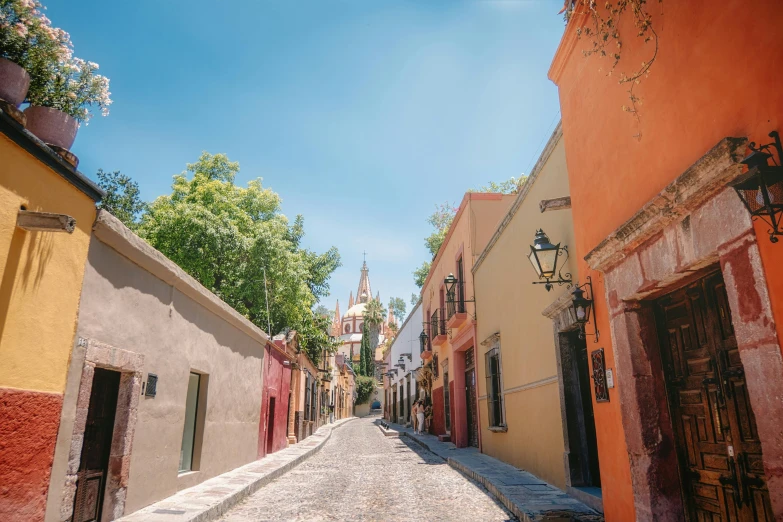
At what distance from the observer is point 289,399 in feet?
52.5

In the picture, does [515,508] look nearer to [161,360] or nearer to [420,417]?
[161,360]

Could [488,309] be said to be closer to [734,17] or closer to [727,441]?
[727,441]

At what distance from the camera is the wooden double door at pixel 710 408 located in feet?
10.3

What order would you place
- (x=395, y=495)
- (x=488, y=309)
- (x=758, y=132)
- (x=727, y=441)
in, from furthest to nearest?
(x=488, y=309), (x=395, y=495), (x=727, y=441), (x=758, y=132)

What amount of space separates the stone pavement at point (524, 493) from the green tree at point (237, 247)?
424 inches

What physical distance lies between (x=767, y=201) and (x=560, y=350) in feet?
14.7

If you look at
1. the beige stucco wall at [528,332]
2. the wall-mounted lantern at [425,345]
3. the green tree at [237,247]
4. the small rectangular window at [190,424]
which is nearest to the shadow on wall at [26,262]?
the small rectangular window at [190,424]

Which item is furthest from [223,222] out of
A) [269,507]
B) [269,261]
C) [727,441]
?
[727,441]

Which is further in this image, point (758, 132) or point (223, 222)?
point (223, 222)

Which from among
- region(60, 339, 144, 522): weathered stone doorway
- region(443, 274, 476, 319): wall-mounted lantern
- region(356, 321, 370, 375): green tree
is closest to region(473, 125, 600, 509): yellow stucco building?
region(443, 274, 476, 319): wall-mounted lantern

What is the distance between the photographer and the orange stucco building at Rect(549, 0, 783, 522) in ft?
8.68

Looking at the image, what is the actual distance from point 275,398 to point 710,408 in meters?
11.6

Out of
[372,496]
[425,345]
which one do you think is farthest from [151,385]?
[425,345]

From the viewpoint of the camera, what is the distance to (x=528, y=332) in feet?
27.0
